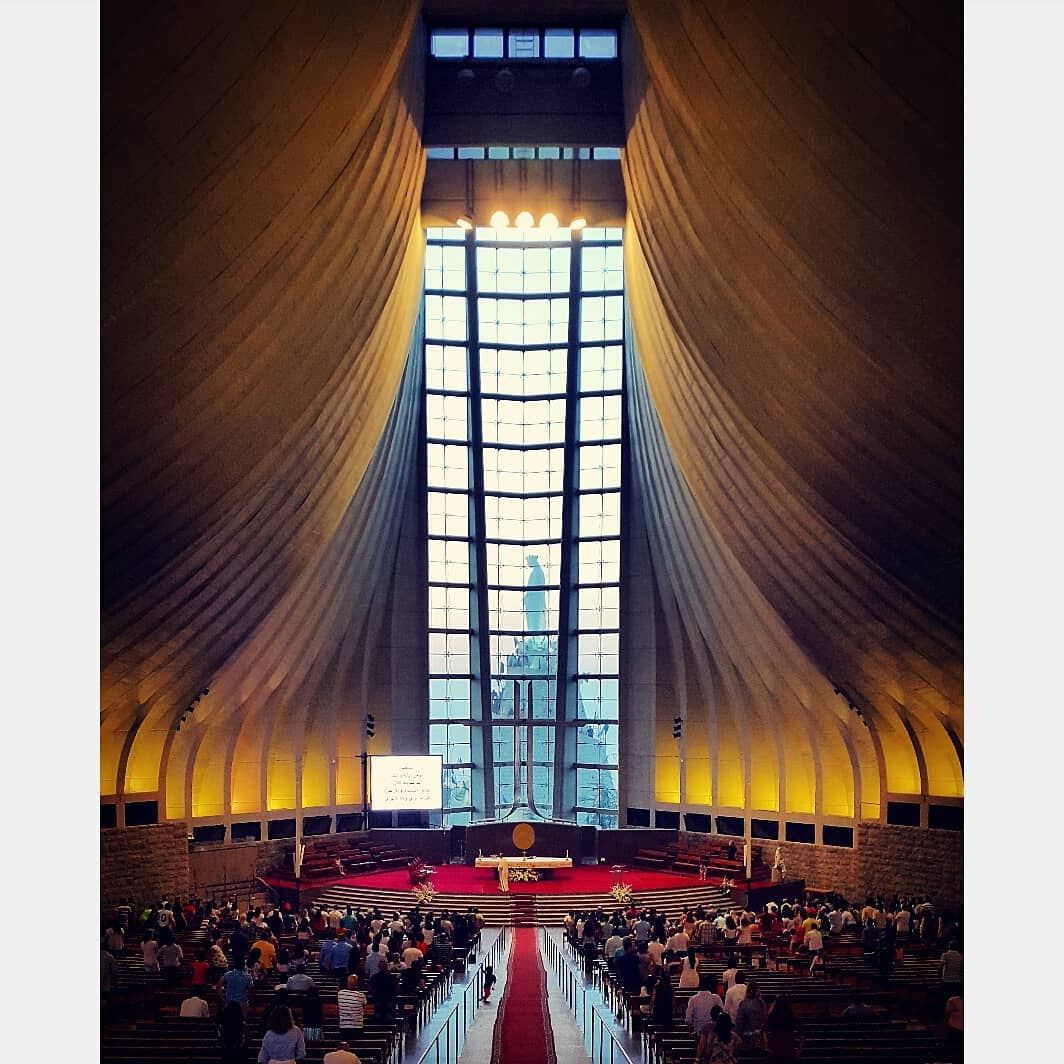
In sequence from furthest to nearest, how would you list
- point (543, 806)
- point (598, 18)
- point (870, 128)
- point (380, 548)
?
point (543, 806) → point (380, 548) → point (598, 18) → point (870, 128)

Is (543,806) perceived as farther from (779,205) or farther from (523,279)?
(779,205)

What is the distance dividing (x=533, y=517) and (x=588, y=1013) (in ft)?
72.0

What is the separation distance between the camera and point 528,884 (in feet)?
92.4

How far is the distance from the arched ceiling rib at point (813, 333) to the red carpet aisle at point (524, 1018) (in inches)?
339

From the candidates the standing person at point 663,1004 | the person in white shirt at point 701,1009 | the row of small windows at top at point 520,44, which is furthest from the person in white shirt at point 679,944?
the row of small windows at top at point 520,44

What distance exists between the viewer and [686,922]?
20.8 meters

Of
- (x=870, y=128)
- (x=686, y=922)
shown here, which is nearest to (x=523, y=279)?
(x=686, y=922)

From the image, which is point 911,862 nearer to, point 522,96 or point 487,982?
point 487,982

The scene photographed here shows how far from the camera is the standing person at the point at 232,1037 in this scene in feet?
34.6

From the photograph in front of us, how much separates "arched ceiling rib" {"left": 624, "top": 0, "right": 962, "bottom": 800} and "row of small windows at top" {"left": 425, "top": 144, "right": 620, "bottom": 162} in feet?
5.68

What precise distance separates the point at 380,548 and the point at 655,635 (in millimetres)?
7963

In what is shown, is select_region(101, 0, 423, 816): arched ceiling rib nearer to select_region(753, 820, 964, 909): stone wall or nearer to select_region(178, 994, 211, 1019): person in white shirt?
select_region(178, 994, 211, 1019): person in white shirt

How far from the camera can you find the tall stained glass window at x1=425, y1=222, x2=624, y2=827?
1387 inches

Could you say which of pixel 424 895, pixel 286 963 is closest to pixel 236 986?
pixel 286 963
